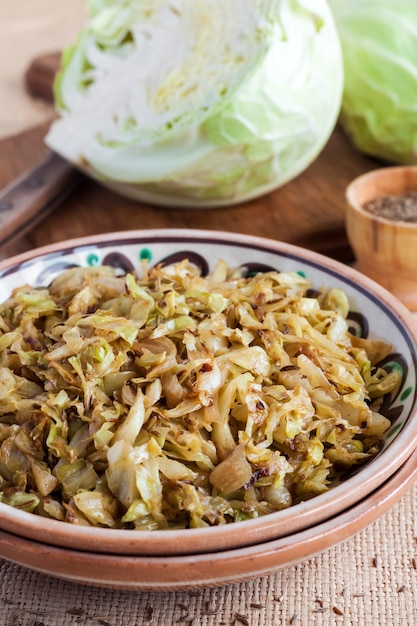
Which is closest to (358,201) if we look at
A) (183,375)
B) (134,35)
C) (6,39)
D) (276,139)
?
(276,139)

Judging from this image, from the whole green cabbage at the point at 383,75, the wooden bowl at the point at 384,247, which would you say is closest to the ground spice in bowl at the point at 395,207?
the wooden bowl at the point at 384,247

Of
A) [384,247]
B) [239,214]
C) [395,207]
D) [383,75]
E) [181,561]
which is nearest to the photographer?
[181,561]

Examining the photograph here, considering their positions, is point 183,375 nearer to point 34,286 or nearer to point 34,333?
point 34,333

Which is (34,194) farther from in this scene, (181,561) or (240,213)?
(181,561)

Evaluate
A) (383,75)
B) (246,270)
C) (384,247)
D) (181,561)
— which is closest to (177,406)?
(181,561)

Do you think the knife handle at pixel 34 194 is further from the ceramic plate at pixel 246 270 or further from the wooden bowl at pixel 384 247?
the wooden bowl at pixel 384 247
